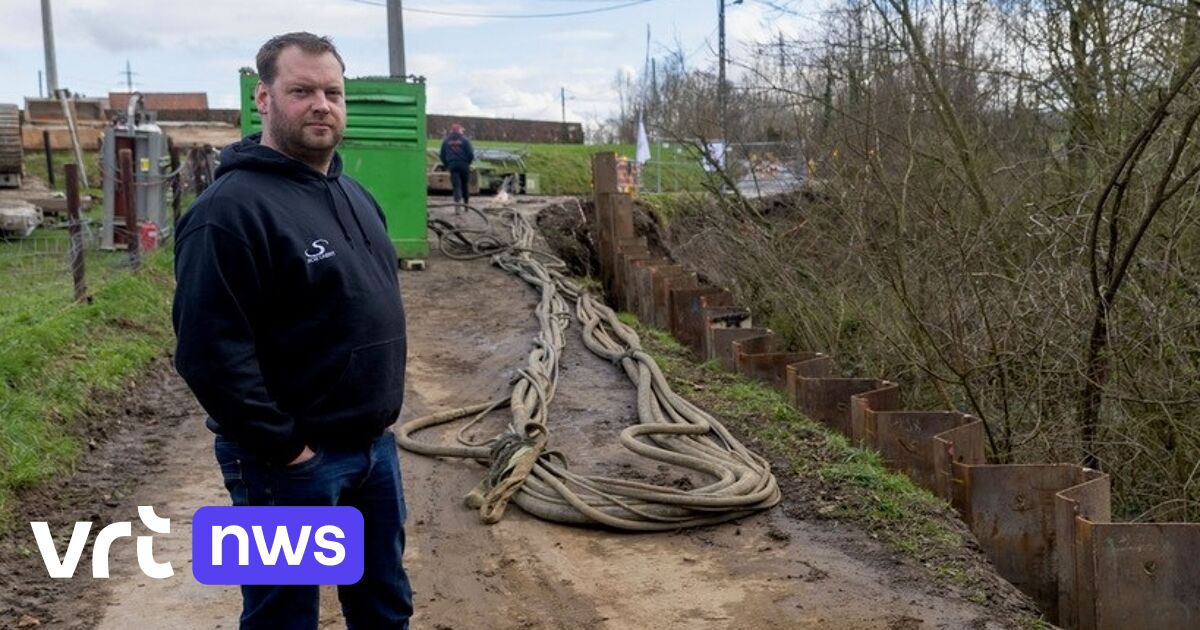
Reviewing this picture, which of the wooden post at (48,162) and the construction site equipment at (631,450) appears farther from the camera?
the wooden post at (48,162)

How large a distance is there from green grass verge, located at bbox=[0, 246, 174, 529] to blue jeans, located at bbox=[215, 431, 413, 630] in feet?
11.1

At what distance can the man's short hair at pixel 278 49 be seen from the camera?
11.6 ft

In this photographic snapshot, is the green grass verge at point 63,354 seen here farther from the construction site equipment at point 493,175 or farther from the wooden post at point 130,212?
the construction site equipment at point 493,175

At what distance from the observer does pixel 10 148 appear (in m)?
20.3

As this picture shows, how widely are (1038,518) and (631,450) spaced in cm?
220

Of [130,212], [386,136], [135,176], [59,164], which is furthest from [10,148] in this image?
[130,212]

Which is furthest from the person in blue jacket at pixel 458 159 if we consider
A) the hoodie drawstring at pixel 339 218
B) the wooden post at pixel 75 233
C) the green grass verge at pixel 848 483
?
the hoodie drawstring at pixel 339 218

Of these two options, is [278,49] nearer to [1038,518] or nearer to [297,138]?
[297,138]

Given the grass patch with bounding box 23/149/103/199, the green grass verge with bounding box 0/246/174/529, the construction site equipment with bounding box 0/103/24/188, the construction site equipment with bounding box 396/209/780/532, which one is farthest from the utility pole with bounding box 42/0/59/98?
the construction site equipment with bounding box 396/209/780/532

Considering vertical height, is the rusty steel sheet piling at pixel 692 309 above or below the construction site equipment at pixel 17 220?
below

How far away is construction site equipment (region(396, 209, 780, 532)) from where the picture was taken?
21.1ft

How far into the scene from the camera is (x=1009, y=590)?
5.93 metres

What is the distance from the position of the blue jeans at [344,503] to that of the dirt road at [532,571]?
149 centimetres

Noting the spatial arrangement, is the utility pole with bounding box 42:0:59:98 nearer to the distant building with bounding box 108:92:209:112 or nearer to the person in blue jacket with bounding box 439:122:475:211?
the person in blue jacket with bounding box 439:122:475:211
